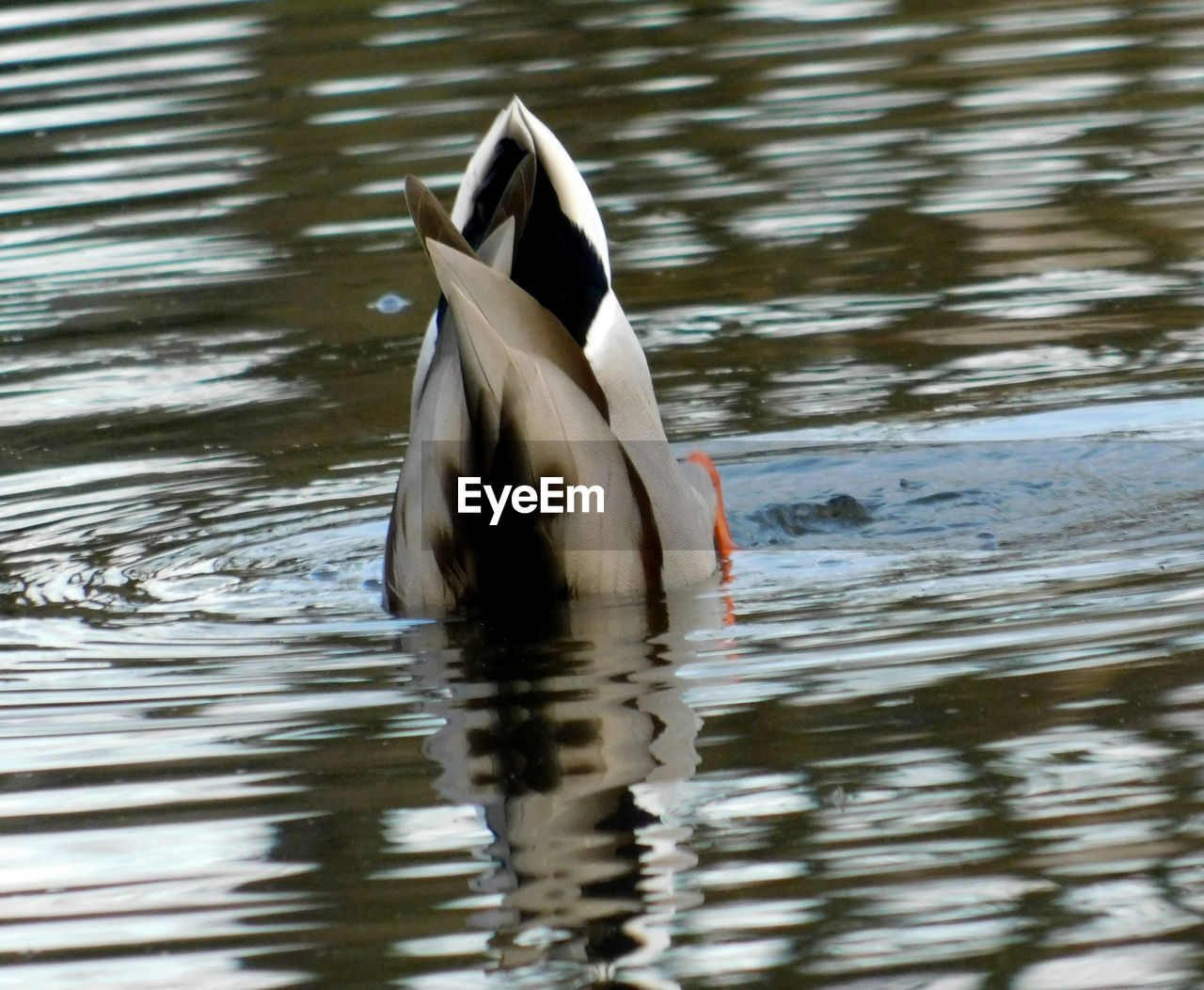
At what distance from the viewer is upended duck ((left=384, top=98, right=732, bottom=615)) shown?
5059mm

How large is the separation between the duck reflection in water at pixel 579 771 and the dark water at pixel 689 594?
0.04ft

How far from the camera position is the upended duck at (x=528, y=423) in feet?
16.6

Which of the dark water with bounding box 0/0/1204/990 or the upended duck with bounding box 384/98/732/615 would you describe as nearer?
the dark water with bounding box 0/0/1204/990

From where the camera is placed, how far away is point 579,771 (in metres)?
4.25

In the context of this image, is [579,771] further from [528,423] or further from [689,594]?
[689,594]

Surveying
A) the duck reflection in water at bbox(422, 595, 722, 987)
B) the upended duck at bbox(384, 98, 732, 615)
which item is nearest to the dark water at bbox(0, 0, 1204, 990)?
the duck reflection in water at bbox(422, 595, 722, 987)

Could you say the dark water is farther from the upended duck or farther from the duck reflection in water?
the upended duck

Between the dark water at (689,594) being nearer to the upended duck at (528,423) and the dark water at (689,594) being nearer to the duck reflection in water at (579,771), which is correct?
the duck reflection in water at (579,771)

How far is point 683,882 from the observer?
11.9ft

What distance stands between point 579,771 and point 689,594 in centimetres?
137

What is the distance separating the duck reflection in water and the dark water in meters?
0.01

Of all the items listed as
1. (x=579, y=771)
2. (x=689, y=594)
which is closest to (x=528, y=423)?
(x=689, y=594)

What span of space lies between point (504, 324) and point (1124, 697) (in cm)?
158

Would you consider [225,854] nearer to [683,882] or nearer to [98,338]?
[683,882]
